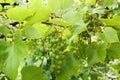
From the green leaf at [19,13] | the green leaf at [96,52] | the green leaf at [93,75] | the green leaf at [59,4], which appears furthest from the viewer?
the green leaf at [93,75]

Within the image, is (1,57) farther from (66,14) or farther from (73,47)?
(73,47)

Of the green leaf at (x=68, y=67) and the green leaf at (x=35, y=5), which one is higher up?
the green leaf at (x=35, y=5)

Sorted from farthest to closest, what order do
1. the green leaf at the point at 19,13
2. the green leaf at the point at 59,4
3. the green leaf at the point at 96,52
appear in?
the green leaf at the point at 96,52
the green leaf at the point at 59,4
the green leaf at the point at 19,13

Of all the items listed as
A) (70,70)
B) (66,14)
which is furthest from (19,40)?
(70,70)

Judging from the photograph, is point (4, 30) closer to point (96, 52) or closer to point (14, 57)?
point (14, 57)

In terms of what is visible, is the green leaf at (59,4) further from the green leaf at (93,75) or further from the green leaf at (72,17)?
the green leaf at (93,75)

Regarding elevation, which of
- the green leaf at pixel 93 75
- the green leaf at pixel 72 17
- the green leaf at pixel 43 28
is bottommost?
the green leaf at pixel 93 75

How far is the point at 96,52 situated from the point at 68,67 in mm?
110

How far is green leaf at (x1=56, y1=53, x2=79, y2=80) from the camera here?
3.02 feet

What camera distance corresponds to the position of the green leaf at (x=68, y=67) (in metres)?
0.92

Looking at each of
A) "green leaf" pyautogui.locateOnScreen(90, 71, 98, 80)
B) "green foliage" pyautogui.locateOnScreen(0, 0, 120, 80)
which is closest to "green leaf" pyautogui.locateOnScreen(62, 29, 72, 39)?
"green foliage" pyautogui.locateOnScreen(0, 0, 120, 80)

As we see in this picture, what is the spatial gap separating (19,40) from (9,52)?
0.04 metres

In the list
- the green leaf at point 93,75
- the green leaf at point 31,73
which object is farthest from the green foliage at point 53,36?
the green leaf at point 93,75

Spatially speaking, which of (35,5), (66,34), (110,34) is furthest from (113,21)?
(35,5)
